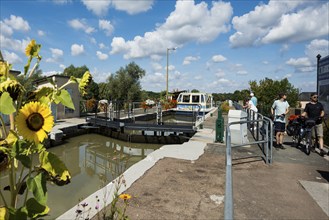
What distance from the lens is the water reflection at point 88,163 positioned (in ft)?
18.5

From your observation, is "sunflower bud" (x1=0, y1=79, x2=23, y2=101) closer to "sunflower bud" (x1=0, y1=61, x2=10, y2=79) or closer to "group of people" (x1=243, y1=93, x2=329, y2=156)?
"sunflower bud" (x1=0, y1=61, x2=10, y2=79)

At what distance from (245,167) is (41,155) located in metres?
5.43

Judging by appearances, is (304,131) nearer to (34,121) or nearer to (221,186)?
(221,186)

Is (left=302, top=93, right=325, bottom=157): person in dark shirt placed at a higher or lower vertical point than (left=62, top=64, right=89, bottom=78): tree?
lower

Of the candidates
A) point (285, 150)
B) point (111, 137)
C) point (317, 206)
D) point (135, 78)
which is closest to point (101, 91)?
point (135, 78)

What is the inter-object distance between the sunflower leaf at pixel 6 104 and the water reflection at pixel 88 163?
267cm

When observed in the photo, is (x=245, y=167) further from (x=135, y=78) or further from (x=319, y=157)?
(x=135, y=78)

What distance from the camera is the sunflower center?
108 cm

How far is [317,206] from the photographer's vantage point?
12.7 feet

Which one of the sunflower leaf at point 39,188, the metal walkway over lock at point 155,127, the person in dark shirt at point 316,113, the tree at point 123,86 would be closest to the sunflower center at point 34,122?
the sunflower leaf at point 39,188

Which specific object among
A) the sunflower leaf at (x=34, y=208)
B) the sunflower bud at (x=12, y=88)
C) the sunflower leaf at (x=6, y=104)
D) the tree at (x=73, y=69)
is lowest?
the sunflower leaf at (x=34, y=208)

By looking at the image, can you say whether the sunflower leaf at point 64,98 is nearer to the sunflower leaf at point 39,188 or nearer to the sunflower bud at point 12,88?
the sunflower bud at point 12,88

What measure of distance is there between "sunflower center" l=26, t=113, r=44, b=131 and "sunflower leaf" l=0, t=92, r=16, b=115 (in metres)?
0.07

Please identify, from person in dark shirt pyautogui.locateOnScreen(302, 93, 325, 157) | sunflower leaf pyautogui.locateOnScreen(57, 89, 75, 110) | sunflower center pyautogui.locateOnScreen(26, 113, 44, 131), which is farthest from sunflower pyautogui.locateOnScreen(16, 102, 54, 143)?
person in dark shirt pyautogui.locateOnScreen(302, 93, 325, 157)
